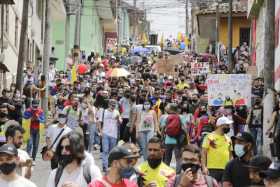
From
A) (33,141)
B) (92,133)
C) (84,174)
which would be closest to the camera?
(84,174)

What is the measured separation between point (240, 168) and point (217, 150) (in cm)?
311

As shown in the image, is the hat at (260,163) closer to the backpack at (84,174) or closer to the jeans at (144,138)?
the backpack at (84,174)

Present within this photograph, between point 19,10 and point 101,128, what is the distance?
62.7 ft

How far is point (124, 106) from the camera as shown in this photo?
2241 cm

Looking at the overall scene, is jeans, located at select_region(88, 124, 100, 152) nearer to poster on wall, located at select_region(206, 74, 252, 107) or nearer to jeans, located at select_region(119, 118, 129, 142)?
jeans, located at select_region(119, 118, 129, 142)

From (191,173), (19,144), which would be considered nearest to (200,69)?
(19,144)

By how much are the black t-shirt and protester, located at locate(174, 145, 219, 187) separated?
109cm

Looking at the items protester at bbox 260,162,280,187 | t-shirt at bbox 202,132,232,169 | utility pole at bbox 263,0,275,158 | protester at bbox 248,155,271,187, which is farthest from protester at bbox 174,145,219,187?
utility pole at bbox 263,0,275,158

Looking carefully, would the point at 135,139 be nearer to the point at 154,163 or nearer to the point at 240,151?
the point at 240,151

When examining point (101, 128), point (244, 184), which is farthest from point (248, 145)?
point (101, 128)

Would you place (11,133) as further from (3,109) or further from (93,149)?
(93,149)

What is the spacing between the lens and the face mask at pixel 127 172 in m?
8.05

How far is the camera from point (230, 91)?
77.9ft

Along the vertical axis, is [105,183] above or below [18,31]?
below
